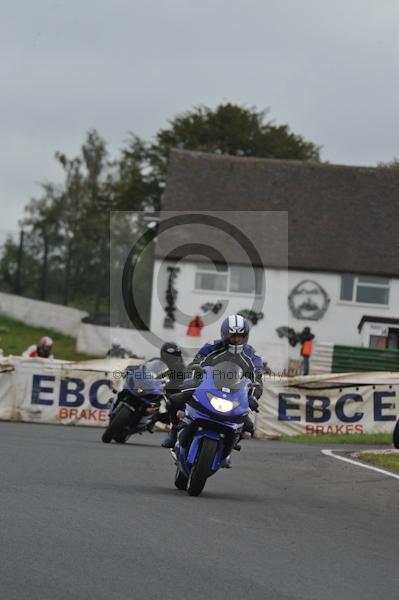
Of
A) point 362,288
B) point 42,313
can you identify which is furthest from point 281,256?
point 42,313

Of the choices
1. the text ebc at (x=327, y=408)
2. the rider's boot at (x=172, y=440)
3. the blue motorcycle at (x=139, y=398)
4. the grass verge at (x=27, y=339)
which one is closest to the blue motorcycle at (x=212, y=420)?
the rider's boot at (x=172, y=440)

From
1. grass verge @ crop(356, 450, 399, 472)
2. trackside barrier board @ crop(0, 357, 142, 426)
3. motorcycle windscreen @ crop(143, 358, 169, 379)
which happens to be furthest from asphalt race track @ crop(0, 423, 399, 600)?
trackside barrier board @ crop(0, 357, 142, 426)

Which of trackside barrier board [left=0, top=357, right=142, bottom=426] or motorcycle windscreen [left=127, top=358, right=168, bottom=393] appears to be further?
trackside barrier board [left=0, top=357, right=142, bottom=426]

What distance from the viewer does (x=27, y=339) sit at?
47406 millimetres

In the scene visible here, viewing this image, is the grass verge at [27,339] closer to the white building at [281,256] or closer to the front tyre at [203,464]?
the white building at [281,256]

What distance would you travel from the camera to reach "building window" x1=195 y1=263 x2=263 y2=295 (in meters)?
50.5

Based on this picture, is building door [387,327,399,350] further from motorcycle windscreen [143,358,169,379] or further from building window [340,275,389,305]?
motorcycle windscreen [143,358,169,379]

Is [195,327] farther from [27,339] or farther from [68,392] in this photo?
[68,392]

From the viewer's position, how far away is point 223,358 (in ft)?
40.7

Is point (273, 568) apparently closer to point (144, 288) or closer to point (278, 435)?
→ point (278, 435)

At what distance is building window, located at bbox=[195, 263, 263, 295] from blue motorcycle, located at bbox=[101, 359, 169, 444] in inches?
1229

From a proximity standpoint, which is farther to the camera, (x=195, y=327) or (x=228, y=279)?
(x=228, y=279)

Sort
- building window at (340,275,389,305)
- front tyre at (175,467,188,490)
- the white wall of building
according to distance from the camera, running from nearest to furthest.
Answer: front tyre at (175,467,188,490) < the white wall of building < building window at (340,275,389,305)

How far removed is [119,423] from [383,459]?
391cm
